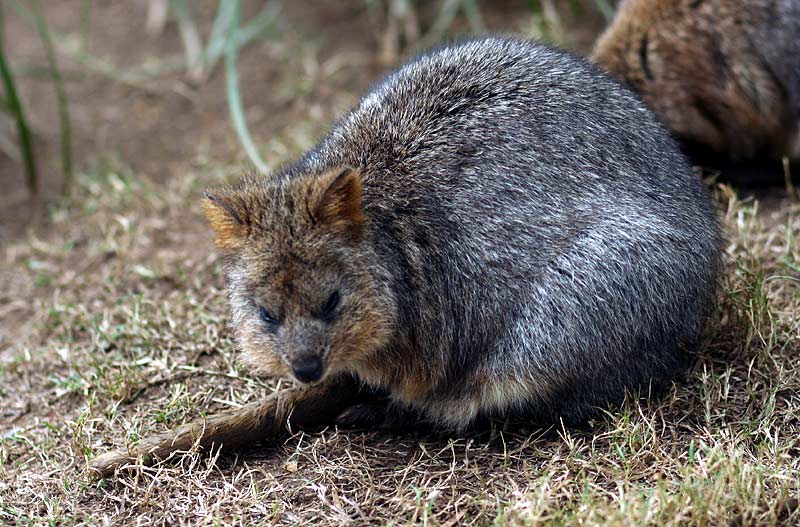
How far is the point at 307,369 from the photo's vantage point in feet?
12.7

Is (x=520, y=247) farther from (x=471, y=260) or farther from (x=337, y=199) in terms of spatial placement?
(x=337, y=199)

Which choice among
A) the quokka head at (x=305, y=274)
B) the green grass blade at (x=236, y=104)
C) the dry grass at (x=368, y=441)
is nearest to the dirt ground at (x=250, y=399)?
the dry grass at (x=368, y=441)

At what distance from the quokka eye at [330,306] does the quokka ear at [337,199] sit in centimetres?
29

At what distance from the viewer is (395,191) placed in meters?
4.20

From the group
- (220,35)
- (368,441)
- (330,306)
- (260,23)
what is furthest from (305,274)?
(260,23)

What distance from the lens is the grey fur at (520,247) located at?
408 cm

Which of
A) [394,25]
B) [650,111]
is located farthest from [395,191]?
[394,25]

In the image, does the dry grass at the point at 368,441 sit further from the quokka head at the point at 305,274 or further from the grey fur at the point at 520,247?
the quokka head at the point at 305,274

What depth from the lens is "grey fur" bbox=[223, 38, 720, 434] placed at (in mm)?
4082

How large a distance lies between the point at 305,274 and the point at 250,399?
0.97m

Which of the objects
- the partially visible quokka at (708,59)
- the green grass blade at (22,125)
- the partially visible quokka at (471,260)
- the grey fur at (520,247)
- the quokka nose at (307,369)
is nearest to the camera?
the quokka nose at (307,369)

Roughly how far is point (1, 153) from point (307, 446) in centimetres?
491

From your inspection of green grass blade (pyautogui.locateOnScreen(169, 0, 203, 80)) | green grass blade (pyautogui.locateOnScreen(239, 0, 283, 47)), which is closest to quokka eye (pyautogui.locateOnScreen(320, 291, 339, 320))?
green grass blade (pyautogui.locateOnScreen(239, 0, 283, 47))

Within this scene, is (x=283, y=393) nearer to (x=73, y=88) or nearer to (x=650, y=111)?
(x=650, y=111)
